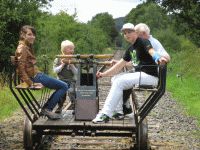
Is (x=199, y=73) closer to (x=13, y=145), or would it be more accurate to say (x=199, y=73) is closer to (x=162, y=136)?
(x=162, y=136)

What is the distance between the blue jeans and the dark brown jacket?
265 millimetres

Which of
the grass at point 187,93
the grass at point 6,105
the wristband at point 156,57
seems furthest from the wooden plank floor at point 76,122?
the grass at point 187,93

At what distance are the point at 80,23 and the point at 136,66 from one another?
40.2 metres

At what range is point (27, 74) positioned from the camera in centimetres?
898

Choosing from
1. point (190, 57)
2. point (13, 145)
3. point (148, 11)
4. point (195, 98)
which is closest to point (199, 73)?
point (190, 57)

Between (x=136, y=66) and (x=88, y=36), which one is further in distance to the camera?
(x=88, y=36)

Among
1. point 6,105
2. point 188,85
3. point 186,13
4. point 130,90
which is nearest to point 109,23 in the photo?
point 186,13

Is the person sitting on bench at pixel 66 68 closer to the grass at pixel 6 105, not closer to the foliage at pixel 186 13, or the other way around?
the grass at pixel 6 105

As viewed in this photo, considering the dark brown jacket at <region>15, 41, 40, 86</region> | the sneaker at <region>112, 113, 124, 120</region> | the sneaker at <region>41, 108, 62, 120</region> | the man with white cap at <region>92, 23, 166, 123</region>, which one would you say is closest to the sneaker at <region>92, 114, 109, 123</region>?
the man with white cap at <region>92, 23, 166, 123</region>

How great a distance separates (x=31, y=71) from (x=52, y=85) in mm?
498

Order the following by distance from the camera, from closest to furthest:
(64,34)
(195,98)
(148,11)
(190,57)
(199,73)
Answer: (195,98) → (199,73) → (190,57) → (64,34) → (148,11)

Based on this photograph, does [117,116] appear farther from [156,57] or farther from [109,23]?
[109,23]

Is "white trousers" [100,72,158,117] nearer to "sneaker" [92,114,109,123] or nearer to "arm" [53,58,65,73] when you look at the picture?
"sneaker" [92,114,109,123]

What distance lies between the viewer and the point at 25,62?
888cm
